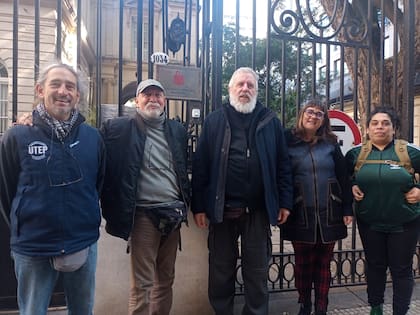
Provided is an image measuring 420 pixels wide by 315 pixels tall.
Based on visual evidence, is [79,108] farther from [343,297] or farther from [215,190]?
[343,297]

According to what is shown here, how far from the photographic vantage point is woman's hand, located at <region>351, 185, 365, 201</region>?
3362mm

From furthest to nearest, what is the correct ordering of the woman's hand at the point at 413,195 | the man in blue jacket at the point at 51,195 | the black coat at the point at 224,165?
the woman's hand at the point at 413,195 → the black coat at the point at 224,165 → the man in blue jacket at the point at 51,195

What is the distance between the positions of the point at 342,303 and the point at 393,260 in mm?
967

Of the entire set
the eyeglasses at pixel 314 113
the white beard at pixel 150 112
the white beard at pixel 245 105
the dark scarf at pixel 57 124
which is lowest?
the dark scarf at pixel 57 124

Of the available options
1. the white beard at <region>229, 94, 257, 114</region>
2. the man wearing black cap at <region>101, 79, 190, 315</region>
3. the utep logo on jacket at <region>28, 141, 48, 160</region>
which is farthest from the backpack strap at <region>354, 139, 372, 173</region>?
the utep logo on jacket at <region>28, 141, 48, 160</region>

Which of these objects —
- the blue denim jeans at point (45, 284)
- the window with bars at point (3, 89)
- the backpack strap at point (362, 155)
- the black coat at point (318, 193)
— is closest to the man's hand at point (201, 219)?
the black coat at point (318, 193)

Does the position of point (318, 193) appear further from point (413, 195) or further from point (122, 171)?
point (122, 171)

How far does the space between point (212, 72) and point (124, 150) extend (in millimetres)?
1438

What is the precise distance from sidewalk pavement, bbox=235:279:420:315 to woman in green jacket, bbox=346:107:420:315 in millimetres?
457

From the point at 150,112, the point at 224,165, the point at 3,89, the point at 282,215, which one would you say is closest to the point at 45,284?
the point at 150,112

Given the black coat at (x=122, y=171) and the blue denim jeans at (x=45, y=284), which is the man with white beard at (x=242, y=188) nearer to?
the black coat at (x=122, y=171)

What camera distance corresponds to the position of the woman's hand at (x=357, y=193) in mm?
3362

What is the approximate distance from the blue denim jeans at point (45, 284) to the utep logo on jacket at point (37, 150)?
0.55 m

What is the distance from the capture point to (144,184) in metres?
2.87
